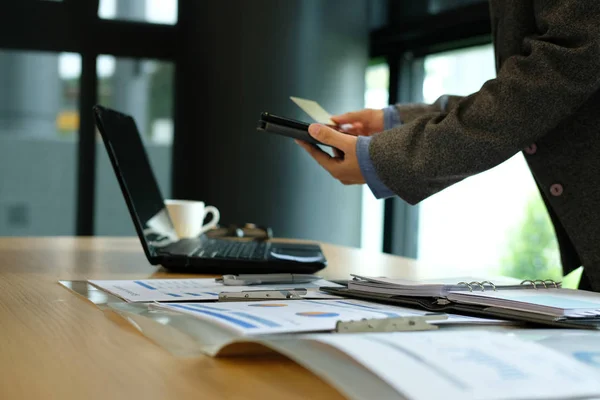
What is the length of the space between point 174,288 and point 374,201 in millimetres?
3166

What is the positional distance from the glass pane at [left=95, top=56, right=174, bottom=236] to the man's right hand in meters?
2.65

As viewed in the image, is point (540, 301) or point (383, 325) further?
point (540, 301)

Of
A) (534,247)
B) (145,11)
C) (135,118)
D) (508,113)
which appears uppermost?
(145,11)

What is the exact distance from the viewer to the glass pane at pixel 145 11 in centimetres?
397

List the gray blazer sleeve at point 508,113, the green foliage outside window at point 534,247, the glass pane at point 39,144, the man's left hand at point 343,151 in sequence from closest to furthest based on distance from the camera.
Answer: the gray blazer sleeve at point 508,113 → the man's left hand at point 343,151 → the green foliage outside window at point 534,247 → the glass pane at point 39,144

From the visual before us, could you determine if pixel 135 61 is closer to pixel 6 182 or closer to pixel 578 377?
pixel 6 182

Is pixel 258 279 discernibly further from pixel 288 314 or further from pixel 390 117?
pixel 390 117

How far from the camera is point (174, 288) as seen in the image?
3.34 feet

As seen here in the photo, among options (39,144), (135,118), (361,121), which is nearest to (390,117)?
(361,121)

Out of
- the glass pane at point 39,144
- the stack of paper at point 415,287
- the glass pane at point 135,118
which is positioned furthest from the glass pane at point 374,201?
the stack of paper at point 415,287

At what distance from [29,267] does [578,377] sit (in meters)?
0.97

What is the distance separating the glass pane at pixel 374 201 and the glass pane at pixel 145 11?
3.49ft

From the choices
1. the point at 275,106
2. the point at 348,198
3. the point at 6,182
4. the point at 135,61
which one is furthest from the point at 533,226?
the point at 6,182

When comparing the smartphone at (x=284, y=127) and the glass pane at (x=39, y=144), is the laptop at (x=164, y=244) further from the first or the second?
the glass pane at (x=39, y=144)
